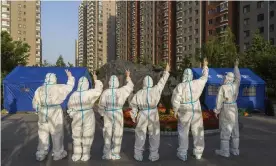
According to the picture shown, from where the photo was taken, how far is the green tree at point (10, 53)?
1172 inches

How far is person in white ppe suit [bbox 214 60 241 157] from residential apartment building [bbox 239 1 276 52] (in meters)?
38.4

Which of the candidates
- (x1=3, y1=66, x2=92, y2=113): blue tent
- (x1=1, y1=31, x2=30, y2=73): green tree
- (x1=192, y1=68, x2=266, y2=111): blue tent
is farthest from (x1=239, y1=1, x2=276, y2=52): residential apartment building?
(x1=3, y1=66, x2=92, y2=113): blue tent

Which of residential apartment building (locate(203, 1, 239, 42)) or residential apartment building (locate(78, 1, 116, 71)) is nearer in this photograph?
residential apartment building (locate(203, 1, 239, 42))

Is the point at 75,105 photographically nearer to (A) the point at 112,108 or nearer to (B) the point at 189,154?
(A) the point at 112,108

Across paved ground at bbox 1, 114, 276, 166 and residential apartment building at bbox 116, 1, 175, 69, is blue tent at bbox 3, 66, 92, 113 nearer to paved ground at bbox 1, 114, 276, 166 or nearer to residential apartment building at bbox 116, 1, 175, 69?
paved ground at bbox 1, 114, 276, 166

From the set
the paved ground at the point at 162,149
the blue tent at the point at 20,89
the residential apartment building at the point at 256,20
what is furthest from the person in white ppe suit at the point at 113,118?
the residential apartment building at the point at 256,20

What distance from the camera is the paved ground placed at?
725cm

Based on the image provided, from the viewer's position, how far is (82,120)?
7344 mm

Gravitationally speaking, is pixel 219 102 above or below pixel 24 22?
below

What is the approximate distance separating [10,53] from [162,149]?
87.2 feet

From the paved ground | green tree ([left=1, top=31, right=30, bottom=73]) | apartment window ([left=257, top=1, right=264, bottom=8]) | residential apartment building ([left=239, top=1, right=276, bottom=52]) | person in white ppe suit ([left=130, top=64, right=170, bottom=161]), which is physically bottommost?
the paved ground

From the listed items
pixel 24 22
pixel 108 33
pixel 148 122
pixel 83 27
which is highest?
pixel 83 27

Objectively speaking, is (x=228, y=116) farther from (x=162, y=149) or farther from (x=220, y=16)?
(x=220, y=16)

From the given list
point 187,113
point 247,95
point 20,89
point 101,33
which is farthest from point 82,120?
point 101,33
